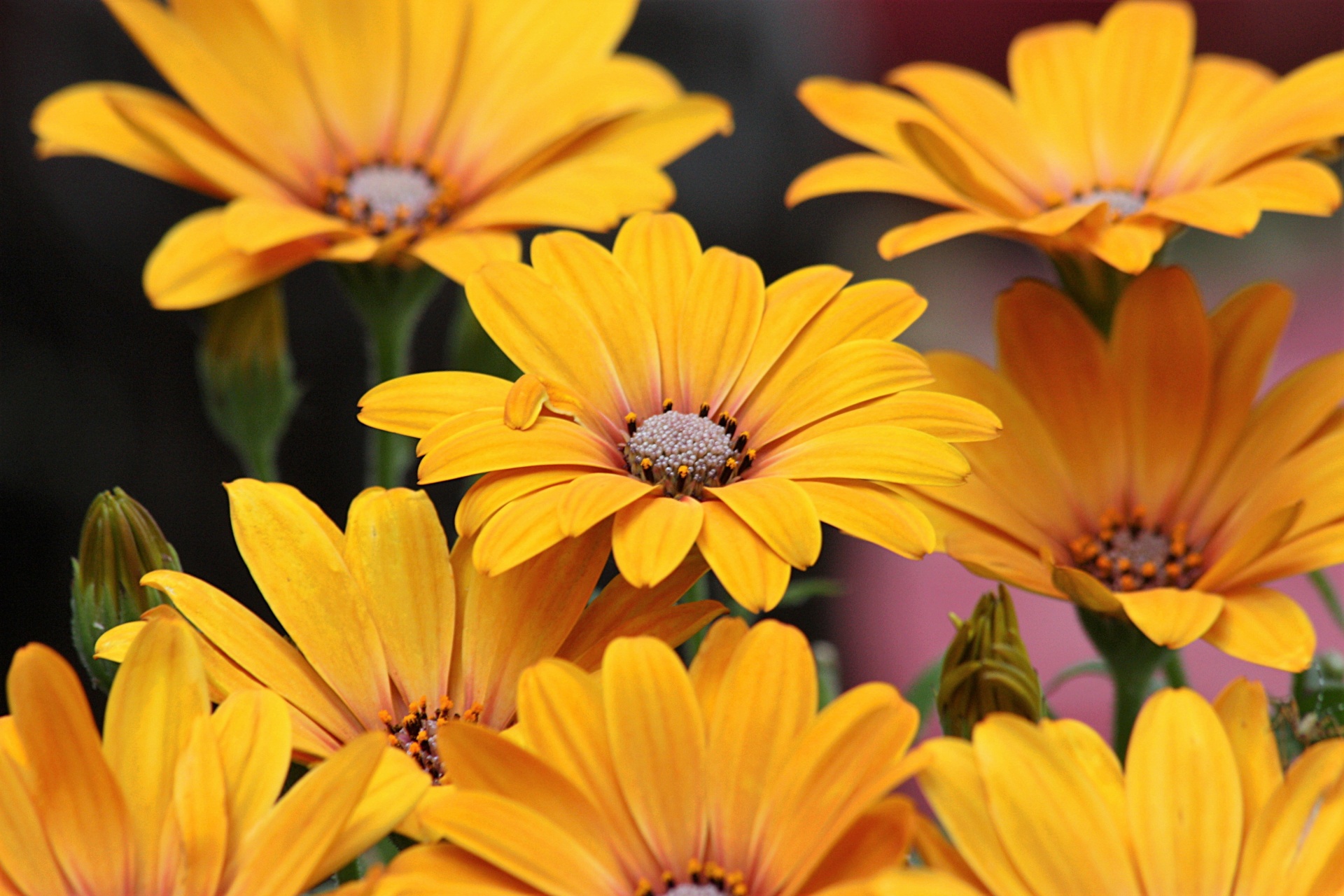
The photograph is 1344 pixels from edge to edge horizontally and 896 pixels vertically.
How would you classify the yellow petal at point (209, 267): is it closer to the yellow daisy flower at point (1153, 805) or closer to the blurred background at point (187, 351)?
the yellow daisy flower at point (1153, 805)

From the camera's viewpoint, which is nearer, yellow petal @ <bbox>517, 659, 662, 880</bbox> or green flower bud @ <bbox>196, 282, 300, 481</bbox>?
yellow petal @ <bbox>517, 659, 662, 880</bbox>

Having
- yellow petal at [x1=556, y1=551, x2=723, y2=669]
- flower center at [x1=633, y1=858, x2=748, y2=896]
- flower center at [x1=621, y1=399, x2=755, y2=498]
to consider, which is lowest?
flower center at [x1=633, y1=858, x2=748, y2=896]

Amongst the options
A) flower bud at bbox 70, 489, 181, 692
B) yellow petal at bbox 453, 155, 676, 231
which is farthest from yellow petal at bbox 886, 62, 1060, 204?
flower bud at bbox 70, 489, 181, 692

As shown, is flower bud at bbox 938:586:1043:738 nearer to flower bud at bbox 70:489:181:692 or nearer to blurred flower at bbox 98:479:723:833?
blurred flower at bbox 98:479:723:833

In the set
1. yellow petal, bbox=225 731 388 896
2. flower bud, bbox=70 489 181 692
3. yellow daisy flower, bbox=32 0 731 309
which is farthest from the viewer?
yellow daisy flower, bbox=32 0 731 309

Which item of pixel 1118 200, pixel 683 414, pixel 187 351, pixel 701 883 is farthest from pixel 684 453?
pixel 187 351

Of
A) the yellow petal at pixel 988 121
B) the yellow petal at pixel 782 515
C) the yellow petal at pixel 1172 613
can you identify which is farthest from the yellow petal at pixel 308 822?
the yellow petal at pixel 988 121

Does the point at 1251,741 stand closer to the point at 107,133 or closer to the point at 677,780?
the point at 677,780
